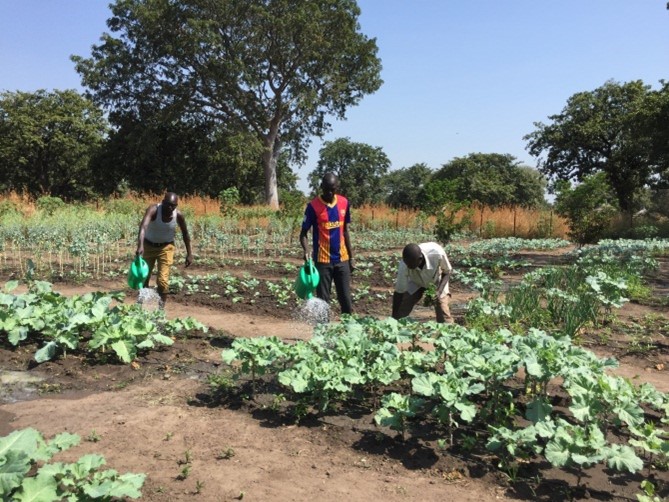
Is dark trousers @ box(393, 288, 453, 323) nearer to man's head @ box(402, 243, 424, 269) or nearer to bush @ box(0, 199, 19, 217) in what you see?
man's head @ box(402, 243, 424, 269)

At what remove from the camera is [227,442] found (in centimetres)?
330

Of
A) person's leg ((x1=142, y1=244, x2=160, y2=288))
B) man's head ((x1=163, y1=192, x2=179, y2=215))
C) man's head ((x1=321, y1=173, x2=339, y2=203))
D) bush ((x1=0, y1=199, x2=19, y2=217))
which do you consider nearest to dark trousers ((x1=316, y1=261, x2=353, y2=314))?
man's head ((x1=321, y1=173, x2=339, y2=203))

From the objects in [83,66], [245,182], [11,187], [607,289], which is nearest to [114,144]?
[83,66]

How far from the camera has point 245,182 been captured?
113 ft

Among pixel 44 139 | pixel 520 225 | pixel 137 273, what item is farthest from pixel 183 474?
pixel 44 139

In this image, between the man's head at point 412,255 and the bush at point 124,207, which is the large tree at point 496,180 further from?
the man's head at point 412,255

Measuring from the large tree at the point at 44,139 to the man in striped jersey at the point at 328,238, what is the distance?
3416cm

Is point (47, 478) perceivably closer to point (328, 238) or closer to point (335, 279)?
point (328, 238)

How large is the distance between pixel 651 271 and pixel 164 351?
10061 mm

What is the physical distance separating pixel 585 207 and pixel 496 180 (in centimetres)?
3194

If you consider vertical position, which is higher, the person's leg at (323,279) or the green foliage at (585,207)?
the green foliage at (585,207)

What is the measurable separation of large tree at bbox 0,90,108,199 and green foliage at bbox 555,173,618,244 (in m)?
30.5

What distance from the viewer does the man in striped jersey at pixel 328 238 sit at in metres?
5.29

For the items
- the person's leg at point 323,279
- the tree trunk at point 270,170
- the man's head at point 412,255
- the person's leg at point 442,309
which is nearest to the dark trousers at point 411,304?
the person's leg at point 442,309
